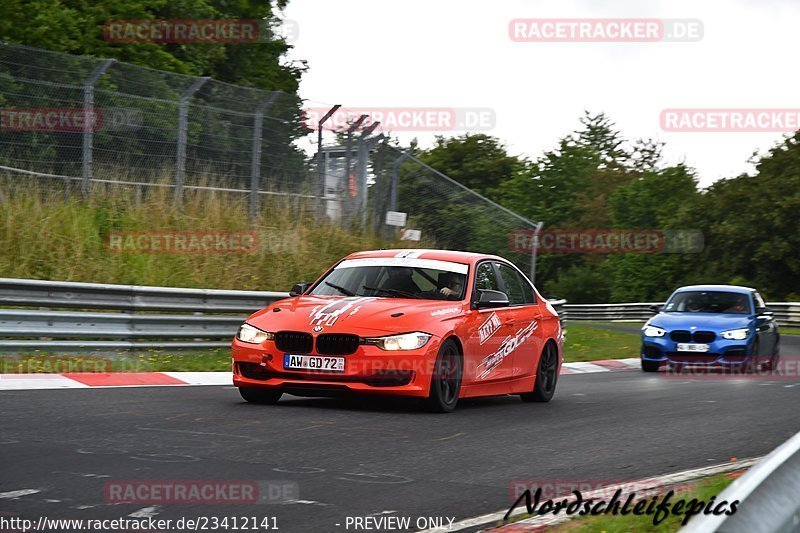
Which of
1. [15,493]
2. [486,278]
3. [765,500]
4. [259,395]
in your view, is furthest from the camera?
[486,278]

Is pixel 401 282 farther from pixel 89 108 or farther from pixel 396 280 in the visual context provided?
pixel 89 108

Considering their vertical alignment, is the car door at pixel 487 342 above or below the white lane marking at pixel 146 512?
above

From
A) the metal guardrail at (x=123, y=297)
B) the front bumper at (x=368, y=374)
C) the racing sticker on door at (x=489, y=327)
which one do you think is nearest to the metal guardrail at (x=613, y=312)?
the metal guardrail at (x=123, y=297)

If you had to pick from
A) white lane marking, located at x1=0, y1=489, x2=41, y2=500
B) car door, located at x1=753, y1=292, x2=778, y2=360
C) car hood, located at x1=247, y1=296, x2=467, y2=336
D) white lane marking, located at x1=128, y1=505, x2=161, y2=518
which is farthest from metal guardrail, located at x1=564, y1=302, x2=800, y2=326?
white lane marking, located at x1=128, y1=505, x2=161, y2=518

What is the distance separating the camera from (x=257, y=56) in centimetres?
3819

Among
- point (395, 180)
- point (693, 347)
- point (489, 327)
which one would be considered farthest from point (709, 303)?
point (489, 327)

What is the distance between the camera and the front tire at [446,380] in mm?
10094

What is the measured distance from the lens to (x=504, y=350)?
11438mm

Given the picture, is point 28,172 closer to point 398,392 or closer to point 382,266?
point 382,266

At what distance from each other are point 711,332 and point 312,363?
396 inches

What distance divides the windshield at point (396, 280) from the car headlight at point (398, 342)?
1.14 metres

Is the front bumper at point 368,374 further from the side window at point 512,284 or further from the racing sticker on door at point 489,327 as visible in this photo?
the side window at point 512,284

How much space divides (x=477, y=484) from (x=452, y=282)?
478 centimetres

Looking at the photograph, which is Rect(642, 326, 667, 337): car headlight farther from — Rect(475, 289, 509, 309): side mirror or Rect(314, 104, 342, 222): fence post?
Rect(475, 289, 509, 309): side mirror
